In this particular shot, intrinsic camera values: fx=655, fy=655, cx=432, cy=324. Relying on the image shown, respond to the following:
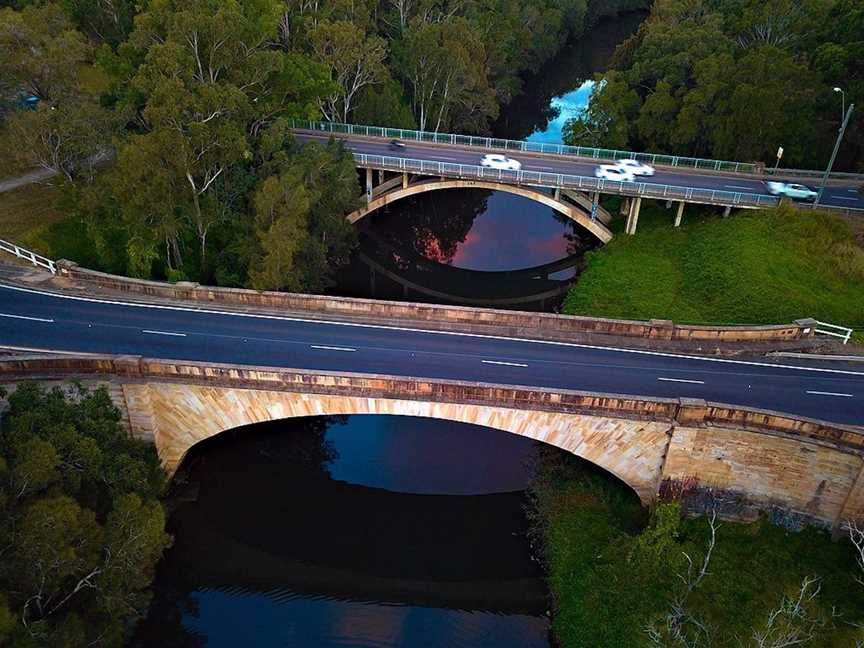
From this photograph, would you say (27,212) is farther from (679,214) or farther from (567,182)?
(679,214)

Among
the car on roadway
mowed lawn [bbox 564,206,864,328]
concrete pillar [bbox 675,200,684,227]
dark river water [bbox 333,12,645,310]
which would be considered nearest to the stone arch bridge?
mowed lawn [bbox 564,206,864,328]

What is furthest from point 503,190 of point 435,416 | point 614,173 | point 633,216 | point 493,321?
point 435,416

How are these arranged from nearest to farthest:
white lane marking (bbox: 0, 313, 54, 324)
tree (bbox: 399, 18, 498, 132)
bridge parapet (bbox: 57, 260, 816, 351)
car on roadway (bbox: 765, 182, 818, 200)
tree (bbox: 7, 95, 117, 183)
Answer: white lane marking (bbox: 0, 313, 54, 324), bridge parapet (bbox: 57, 260, 816, 351), tree (bbox: 7, 95, 117, 183), car on roadway (bbox: 765, 182, 818, 200), tree (bbox: 399, 18, 498, 132)

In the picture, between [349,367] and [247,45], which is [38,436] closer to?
[349,367]

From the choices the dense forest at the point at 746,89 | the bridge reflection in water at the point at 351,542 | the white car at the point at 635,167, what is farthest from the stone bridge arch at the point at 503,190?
the bridge reflection in water at the point at 351,542

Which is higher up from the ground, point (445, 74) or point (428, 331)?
point (445, 74)

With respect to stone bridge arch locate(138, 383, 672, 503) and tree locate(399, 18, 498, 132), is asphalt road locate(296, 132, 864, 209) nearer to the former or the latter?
tree locate(399, 18, 498, 132)

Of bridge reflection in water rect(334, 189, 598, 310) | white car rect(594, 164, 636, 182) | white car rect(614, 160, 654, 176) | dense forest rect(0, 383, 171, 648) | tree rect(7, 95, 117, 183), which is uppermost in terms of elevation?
tree rect(7, 95, 117, 183)
